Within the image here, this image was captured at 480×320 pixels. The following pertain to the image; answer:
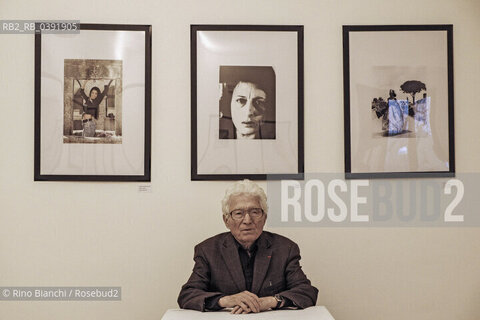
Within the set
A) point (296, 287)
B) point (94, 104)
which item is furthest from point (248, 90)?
point (296, 287)

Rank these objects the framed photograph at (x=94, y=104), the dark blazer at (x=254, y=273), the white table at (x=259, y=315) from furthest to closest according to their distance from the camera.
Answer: the framed photograph at (x=94, y=104), the dark blazer at (x=254, y=273), the white table at (x=259, y=315)

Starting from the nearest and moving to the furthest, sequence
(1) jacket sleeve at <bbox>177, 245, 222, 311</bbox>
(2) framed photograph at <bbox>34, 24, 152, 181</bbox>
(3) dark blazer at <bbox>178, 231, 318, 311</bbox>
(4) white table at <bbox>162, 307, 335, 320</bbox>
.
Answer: (4) white table at <bbox>162, 307, 335, 320</bbox> < (1) jacket sleeve at <bbox>177, 245, 222, 311</bbox> < (3) dark blazer at <bbox>178, 231, 318, 311</bbox> < (2) framed photograph at <bbox>34, 24, 152, 181</bbox>

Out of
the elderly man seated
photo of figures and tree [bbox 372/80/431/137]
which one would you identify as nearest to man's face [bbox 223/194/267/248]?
the elderly man seated

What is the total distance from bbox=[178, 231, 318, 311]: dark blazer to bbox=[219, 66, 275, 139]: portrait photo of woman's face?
71 cm

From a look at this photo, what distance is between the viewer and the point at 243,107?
331cm

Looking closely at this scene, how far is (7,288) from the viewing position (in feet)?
10.7

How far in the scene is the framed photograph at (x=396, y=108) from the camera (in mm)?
3318

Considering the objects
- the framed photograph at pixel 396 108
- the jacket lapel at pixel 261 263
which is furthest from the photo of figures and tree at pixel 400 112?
the jacket lapel at pixel 261 263

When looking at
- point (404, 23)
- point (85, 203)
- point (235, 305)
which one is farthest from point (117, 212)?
point (404, 23)

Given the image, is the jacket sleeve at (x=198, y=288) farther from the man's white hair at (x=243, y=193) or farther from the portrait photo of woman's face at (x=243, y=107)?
the portrait photo of woman's face at (x=243, y=107)

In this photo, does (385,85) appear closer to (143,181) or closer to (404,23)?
(404,23)

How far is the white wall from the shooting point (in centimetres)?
329

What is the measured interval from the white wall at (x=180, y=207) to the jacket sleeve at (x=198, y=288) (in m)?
0.43

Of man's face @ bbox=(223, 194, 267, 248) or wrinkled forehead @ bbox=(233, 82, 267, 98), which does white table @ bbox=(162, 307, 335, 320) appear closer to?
man's face @ bbox=(223, 194, 267, 248)
